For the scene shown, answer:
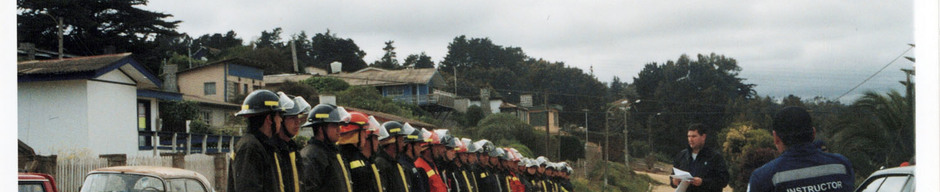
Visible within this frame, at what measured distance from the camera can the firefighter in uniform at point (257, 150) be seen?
3.69m

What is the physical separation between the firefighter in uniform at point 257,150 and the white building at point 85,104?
122 centimetres

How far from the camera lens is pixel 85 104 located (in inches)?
185

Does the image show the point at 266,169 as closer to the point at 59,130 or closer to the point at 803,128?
the point at 59,130

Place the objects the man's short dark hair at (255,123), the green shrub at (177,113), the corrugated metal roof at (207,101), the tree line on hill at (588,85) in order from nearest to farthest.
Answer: the man's short dark hair at (255,123)
the tree line on hill at (588,85)
the green shrub at (177,113)
the corrugated metal roof at (207,101)

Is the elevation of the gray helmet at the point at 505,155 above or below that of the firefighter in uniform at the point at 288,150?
below

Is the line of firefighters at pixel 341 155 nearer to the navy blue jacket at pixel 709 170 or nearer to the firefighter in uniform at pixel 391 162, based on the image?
the firefighter in uniform at pixel 391 162

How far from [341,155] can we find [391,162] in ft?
4.45

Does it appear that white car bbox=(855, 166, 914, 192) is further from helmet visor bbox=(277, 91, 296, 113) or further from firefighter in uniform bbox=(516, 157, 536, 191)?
firefighter in uniform bbox=(516, 157, 536, 191)

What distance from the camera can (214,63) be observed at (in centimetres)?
621

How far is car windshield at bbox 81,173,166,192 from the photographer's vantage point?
17.6 feet

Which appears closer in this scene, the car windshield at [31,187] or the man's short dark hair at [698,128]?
the car windshield at [31,187]

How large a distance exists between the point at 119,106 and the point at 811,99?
4.73 m

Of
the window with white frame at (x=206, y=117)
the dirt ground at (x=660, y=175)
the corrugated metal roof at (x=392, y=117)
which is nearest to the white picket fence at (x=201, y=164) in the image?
the window with white frame at (x=206, y=117)

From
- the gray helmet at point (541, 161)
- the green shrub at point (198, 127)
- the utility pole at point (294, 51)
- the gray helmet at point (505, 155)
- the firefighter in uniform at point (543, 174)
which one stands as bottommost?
the firefighter in uniform at point (543, 174)
